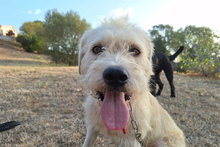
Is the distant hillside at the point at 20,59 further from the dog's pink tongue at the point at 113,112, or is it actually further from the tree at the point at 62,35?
the dog's pink tongue at the point at 113,112

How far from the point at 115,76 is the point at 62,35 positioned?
1911cm

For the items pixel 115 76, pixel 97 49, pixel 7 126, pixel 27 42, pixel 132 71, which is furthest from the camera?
pixel 27 42

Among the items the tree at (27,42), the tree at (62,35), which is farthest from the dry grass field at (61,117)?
the tree at (27,42)

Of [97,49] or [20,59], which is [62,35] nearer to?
[20,59]

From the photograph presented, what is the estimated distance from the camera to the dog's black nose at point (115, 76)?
4.97ft

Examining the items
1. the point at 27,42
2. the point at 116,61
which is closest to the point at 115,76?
the point at 116,61

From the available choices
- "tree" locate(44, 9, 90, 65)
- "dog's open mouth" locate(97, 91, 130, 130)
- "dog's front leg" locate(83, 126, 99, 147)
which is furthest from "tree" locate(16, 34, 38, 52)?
"dog's open mouth" locate(97, 91, 130, 130)

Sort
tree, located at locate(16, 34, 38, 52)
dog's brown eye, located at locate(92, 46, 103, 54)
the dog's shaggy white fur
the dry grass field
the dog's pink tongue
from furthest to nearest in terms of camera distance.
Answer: tree, located at locate(16, 34, 38, 52) → the dry grass field → dog's brown eye, located at locate(92, 46, 103, 54) → the dog's shaggy white fur → the dog's pink tongue

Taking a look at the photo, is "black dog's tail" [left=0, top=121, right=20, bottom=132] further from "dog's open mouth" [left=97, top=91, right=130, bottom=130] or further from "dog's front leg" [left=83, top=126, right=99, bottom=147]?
"dog's open mouth" [left=97, top=91, right=130, bottom=130]

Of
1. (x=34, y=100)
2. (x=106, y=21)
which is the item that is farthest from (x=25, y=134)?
(x=106, y=21)

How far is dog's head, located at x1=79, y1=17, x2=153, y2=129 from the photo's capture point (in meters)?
1.59

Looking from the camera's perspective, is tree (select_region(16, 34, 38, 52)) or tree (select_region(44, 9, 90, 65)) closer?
tree (select_region(44, 9, 90, 65))

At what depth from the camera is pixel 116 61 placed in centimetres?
174

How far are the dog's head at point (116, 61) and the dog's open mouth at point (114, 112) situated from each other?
0.04 ft
